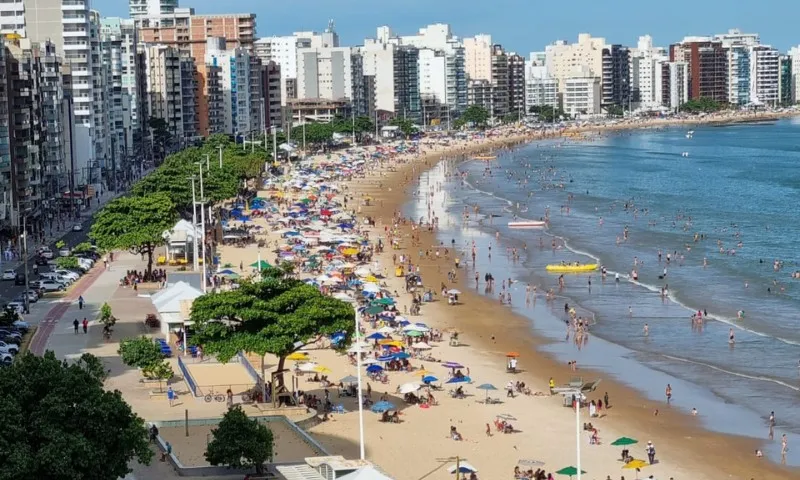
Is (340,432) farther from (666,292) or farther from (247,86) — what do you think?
(247,86)

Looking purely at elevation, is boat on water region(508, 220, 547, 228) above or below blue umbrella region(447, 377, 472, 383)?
above

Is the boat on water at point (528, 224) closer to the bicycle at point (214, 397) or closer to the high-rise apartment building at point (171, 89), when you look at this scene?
the bicycle at point (214, 397)

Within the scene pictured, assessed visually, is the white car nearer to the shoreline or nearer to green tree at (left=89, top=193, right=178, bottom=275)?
green tree at (left=89, top=193, right=178, bottom=275)

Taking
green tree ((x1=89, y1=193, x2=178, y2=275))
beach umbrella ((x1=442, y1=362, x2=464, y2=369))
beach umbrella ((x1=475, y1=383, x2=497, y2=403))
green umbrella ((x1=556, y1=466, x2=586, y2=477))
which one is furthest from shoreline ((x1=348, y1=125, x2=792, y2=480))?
green tree ((x1=89, y1=193, x2=178, y2=275))

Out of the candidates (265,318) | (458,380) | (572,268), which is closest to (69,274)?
(572,268)

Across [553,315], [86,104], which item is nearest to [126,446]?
[553,315]

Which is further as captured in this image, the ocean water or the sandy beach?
the ocean water

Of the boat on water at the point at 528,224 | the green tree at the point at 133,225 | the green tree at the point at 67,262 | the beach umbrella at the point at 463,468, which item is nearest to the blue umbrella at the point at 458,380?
the beach umbrella at the point at 463,468

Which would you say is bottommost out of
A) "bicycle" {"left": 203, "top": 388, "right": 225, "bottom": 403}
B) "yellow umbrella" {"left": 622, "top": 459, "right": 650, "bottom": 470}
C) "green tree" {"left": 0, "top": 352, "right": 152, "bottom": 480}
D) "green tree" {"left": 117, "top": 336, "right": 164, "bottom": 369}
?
"yellow umbrella" {"left": 622, "top": 459, "right": 650, "bottom": 470}
